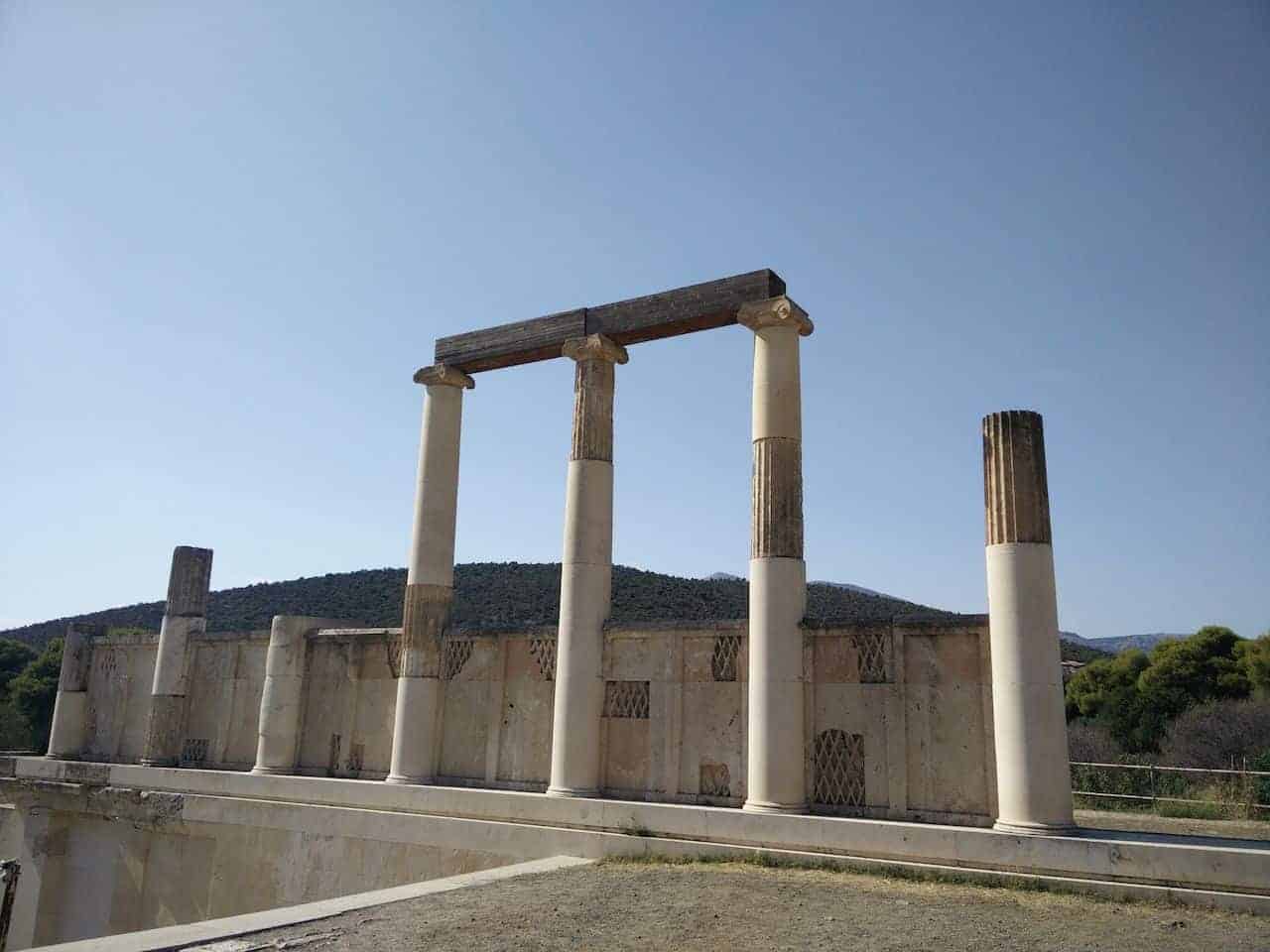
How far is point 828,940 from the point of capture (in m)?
8.70

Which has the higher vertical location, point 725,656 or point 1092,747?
point 725,656

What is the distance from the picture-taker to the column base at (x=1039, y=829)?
11617mm

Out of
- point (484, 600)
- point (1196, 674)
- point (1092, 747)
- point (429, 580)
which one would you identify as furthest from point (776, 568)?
point (484, 600)

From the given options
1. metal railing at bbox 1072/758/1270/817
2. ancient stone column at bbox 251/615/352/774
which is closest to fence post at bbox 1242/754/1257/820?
metal railing at bbox 1072/758/1270/817

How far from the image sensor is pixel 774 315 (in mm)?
15727

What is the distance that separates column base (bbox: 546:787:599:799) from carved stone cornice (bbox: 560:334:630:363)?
7675 mm

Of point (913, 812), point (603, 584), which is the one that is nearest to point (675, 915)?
point (913, 812)

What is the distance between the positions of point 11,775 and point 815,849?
19428 millimetres

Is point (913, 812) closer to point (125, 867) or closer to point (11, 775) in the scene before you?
point (125, 867)

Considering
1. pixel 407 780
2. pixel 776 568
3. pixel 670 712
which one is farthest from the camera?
pixel 407 780

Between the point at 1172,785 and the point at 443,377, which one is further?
the point at 1172,785

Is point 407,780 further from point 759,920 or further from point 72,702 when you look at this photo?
point 72,702

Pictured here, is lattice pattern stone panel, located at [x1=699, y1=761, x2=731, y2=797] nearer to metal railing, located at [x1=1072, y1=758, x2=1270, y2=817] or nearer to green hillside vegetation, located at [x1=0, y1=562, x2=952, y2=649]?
metal railing, located at [x1=1072, y1=758, x2=1270, y2=817]

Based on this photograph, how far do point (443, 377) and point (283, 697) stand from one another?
7.50m
